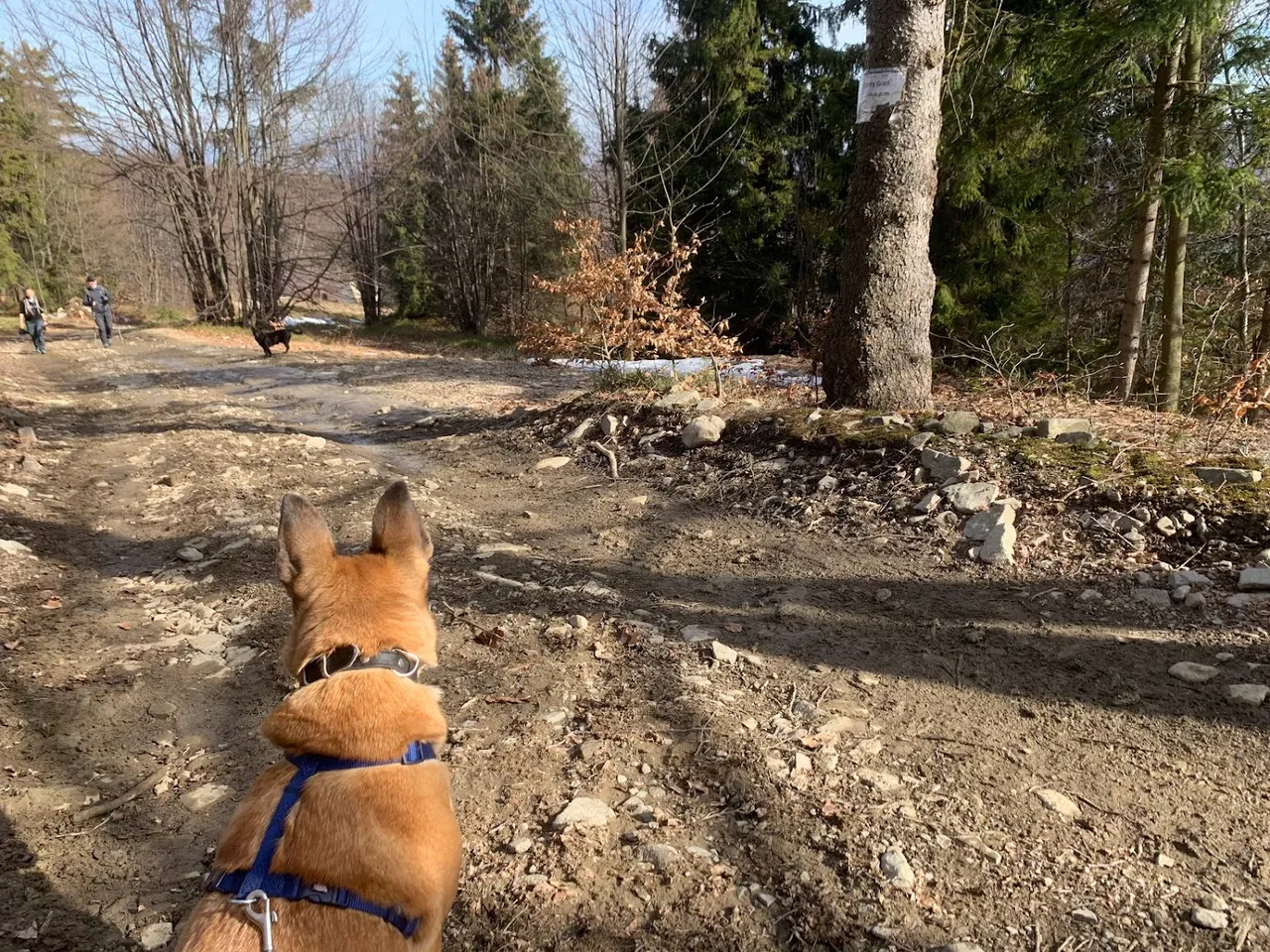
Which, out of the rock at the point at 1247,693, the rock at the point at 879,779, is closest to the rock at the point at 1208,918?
the rock at the point at 879,779

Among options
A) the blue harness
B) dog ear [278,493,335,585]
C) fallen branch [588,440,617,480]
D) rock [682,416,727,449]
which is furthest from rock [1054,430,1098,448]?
the blue harness

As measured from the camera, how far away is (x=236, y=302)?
32.7 m

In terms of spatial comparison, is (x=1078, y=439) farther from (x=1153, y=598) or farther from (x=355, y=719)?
(x=355, y=719)

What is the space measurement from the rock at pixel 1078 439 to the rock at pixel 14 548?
294 inches

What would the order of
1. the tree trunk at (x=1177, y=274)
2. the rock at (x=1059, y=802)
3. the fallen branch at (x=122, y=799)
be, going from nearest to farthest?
the rock at (x=1059, y=802) < the fallen branch at (x=122, y=799) < the tree trunk at (x=1177, y=274)

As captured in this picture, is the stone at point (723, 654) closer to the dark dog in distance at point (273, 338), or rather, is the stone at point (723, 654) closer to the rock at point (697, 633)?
the rock at point (697, 633)

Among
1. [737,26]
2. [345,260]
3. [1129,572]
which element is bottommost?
[1129,572]

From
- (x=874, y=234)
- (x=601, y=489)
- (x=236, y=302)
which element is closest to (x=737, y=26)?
(x=874, y=234)

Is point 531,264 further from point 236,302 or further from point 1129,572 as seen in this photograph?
point 1129,572

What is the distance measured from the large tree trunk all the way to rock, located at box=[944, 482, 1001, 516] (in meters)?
1.72

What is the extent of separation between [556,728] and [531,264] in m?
32.3

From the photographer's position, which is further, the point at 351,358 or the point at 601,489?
the point at 351,358

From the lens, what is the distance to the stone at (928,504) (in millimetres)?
5090

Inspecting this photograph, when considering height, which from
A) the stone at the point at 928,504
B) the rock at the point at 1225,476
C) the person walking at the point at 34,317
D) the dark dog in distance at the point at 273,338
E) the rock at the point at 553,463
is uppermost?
the person walking at the point at 34,317
